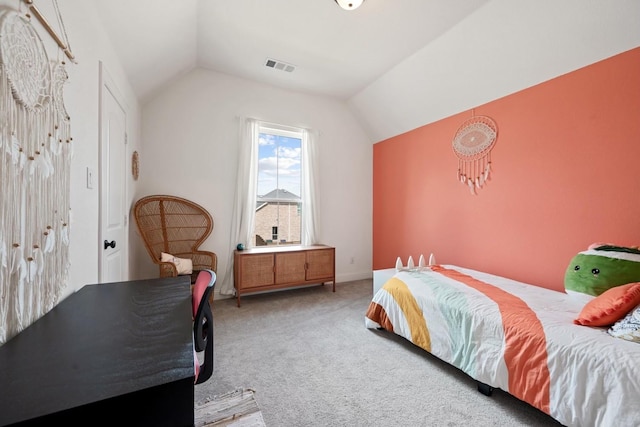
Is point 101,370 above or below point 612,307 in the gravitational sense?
above

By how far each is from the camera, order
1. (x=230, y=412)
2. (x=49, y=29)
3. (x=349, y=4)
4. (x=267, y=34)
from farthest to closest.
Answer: (x=267, y=34), (x=349, y=4), (x=230, y=412), (x=49, y=29)

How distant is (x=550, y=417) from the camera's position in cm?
156

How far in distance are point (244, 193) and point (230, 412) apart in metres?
2.69

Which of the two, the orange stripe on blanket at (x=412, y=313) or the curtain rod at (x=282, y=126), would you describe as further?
the curtain rod at (x=282, y=126)

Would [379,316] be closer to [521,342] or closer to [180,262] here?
[521,342]

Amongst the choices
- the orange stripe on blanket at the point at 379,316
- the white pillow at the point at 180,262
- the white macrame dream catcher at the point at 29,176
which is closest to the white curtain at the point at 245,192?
the white pillow at the point at 180,262

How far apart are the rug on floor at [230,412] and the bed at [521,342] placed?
138 centimetres

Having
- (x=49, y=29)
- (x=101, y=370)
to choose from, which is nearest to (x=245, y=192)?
(x=49, y=29)

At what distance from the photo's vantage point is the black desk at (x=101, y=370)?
0.54 metres

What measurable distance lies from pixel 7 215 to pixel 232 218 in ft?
9.36

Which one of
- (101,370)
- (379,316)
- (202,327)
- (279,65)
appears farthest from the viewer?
(279,65)

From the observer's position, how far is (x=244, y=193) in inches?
145

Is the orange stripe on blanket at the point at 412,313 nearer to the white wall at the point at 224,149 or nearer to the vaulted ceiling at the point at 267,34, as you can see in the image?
the white wall at the point at 224,149

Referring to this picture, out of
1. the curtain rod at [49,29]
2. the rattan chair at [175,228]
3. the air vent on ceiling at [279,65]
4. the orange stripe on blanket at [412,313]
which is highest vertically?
the air vent on ceiling at [279,65]
